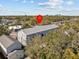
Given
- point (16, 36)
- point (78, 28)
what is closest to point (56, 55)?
point (16, 36)

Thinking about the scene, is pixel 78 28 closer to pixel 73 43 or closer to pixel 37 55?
pixel 73 43

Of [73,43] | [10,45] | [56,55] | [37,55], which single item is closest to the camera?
[56,55]

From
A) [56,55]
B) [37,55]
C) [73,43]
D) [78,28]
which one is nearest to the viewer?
[56,55]

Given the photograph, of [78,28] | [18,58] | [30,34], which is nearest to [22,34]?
[30,34]

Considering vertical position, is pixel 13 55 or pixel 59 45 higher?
pixel 59 45

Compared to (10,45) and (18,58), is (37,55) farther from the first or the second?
(10,45)

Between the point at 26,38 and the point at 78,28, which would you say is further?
the point at 78,28

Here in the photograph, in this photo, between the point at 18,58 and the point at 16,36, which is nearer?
the point at 18,58

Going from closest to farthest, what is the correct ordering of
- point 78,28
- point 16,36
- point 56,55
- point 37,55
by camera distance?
point 56,55 → point 37,55 → point 16,36 → point 78,28

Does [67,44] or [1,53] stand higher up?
[67,44]
